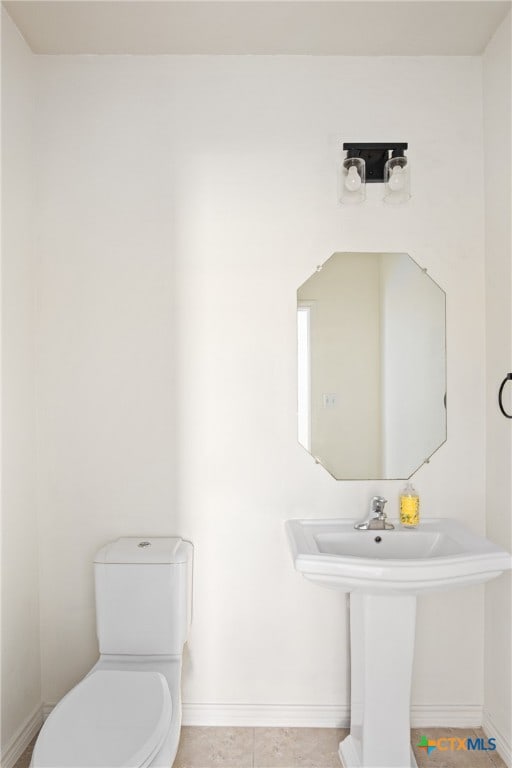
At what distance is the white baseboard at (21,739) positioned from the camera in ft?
5.80

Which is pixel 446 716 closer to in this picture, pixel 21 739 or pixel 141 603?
pixel 141 603

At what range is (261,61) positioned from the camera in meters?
1.99

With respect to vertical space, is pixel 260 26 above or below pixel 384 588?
above

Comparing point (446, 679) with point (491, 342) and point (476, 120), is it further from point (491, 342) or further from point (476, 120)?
point (476, 120)

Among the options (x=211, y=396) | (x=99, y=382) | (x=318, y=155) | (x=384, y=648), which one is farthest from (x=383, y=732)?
Answer: (x=318, y=155)

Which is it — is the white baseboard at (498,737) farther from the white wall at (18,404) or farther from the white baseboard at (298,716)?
the white wall at (18,404)

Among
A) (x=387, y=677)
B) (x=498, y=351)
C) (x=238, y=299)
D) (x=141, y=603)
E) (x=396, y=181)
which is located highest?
(x=396, y=181)

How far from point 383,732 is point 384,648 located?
25cm

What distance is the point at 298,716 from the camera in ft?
6.49

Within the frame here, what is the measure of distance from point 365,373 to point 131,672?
122cm

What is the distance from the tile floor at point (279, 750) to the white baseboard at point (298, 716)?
2cm

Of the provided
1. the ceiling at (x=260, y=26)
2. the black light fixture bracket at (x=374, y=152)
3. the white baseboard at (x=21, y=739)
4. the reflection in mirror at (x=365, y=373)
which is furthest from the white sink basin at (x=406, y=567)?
the ceiling at (x=260, y=26)

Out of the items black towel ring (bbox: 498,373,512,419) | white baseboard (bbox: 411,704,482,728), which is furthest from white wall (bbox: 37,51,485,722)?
black towel ring (bbox: 498,373,512,419)

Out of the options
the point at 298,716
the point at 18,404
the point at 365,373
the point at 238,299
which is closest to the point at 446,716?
the point at 298,716
